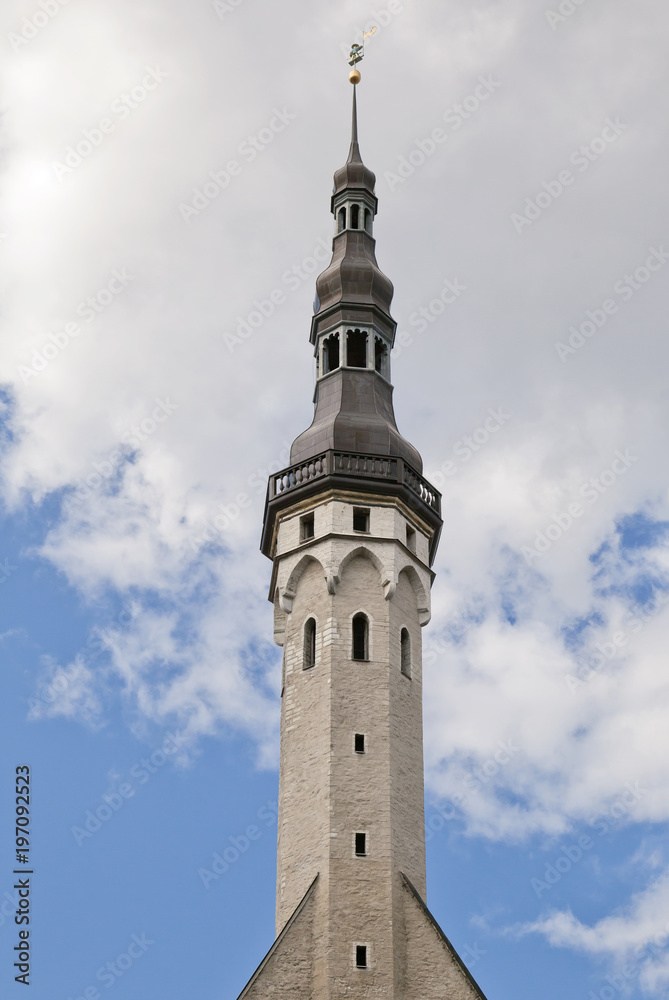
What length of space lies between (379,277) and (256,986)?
27.4 meters

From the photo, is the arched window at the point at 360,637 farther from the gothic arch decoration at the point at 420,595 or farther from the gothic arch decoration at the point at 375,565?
the gothic arch decoration at the point at 420,595

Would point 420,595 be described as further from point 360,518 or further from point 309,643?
point 309,643

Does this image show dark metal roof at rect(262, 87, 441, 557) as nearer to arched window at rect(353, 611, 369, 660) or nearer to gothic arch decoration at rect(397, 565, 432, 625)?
gothic arch decoration at rect(397, 565, 432, 625)

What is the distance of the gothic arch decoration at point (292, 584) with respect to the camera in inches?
2052

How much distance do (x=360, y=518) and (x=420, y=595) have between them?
3.24 metres

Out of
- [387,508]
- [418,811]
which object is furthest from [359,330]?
[418,811]

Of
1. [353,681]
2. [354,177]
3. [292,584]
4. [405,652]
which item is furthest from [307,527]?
[354,177]

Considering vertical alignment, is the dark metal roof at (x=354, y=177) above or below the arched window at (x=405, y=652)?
above

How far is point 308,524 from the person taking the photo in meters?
53.3

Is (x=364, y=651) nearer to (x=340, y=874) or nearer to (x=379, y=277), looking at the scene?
(x=340, y=874)

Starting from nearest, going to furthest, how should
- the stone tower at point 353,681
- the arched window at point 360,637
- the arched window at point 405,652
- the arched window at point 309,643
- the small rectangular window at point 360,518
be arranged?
the stone tower at point 353,681 < the arched window at point 360,637 < the arched window at point 309,643 < the arched window at point 405,652 < the small rectangular window at point 360,518

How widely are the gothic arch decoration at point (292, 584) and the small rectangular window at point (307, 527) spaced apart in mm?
954

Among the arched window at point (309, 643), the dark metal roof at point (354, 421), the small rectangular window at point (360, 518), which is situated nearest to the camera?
the arched window at point (309, 643)

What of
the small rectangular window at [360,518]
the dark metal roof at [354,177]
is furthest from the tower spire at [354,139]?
the small rectangular window at [360,518]
